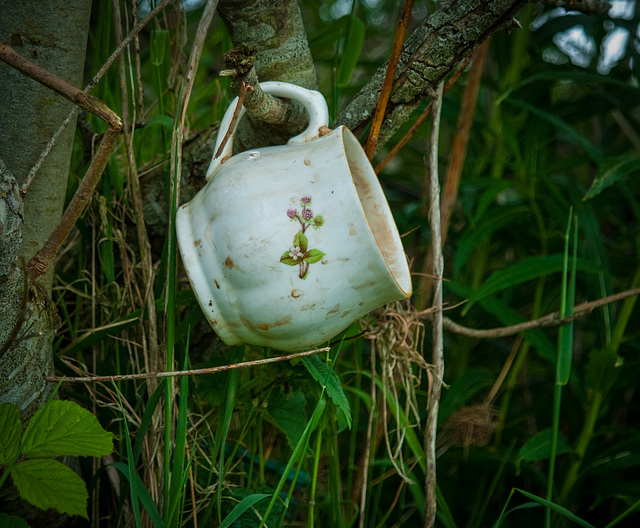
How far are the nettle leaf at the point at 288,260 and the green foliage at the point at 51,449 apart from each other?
0.30 metres

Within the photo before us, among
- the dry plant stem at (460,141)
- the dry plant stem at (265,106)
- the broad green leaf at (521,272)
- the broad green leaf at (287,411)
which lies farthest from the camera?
the dry plant stem at (460,141)

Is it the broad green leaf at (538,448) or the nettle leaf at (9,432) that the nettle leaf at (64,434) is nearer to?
the nettle leaf at (9,432)

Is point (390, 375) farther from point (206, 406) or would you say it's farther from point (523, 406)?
point (523, 406)

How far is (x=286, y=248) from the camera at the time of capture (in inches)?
25.2

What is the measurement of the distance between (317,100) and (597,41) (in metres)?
1.00

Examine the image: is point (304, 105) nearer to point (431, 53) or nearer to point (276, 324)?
point (431, 53)

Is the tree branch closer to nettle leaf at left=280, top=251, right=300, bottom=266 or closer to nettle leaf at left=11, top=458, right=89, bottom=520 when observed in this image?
nettle leaf at left=280, top=251, right=300, bottom=266

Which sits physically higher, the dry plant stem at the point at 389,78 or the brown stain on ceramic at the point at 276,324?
the dry plant stem at the point at 389,78

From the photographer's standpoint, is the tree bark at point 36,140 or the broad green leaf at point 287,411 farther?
the broad green leaf at point 287,411

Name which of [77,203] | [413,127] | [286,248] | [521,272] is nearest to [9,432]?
[77,203]

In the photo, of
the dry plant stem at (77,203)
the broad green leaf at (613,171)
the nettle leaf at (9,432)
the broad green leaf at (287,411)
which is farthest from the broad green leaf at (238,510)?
the broad green leaf at (613,171)

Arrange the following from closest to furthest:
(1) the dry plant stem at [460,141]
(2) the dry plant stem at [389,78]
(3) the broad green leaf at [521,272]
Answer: (2) the dry plant stem at [389,78] → (3) the broad green leaf at [521,272] → (1) the dry plant stem at [460,141]

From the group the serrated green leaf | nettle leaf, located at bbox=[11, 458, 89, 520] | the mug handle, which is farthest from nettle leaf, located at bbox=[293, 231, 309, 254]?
the serrated green leaf

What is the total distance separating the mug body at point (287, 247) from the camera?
2.11ft
